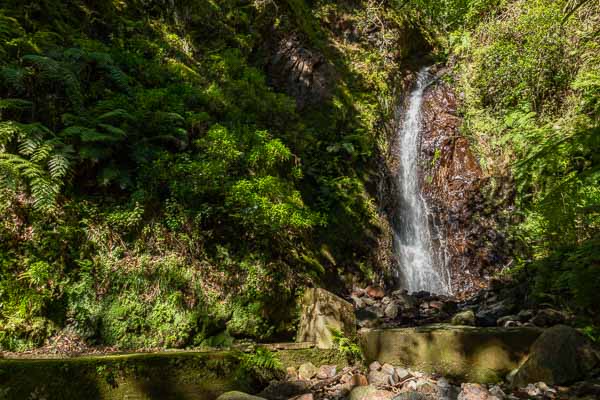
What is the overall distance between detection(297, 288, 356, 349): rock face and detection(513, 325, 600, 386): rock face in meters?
2.12

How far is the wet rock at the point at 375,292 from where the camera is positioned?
302 inches

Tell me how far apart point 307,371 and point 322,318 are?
2.47 ft

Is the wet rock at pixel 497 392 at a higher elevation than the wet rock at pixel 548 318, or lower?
lower

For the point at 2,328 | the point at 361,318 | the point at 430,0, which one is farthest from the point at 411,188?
the point at 430,0

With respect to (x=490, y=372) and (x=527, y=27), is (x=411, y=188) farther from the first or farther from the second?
(x=490, y=372)

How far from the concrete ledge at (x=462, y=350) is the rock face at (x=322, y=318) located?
68 centimetres

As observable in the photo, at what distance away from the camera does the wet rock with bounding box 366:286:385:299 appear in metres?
7.67

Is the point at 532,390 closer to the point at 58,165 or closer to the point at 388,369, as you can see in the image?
the point at 388,369

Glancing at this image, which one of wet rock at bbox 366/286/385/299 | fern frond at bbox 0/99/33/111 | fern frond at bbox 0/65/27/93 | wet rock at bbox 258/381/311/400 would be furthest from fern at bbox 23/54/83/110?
wet rock at bbox 366/286/385/299

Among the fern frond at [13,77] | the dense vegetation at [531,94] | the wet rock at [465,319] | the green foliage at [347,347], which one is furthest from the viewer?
the dense vegetation at [531,94]

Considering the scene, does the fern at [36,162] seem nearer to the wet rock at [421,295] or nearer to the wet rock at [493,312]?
the wet rock at [493,312]

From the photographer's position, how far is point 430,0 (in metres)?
17.5

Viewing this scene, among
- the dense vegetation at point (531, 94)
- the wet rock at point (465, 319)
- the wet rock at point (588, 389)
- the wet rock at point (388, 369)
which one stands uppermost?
the dense vegetation at point (531, 94)

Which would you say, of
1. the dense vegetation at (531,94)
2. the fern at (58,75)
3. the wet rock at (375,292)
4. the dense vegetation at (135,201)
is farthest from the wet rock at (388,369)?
the fern at (58,75)
